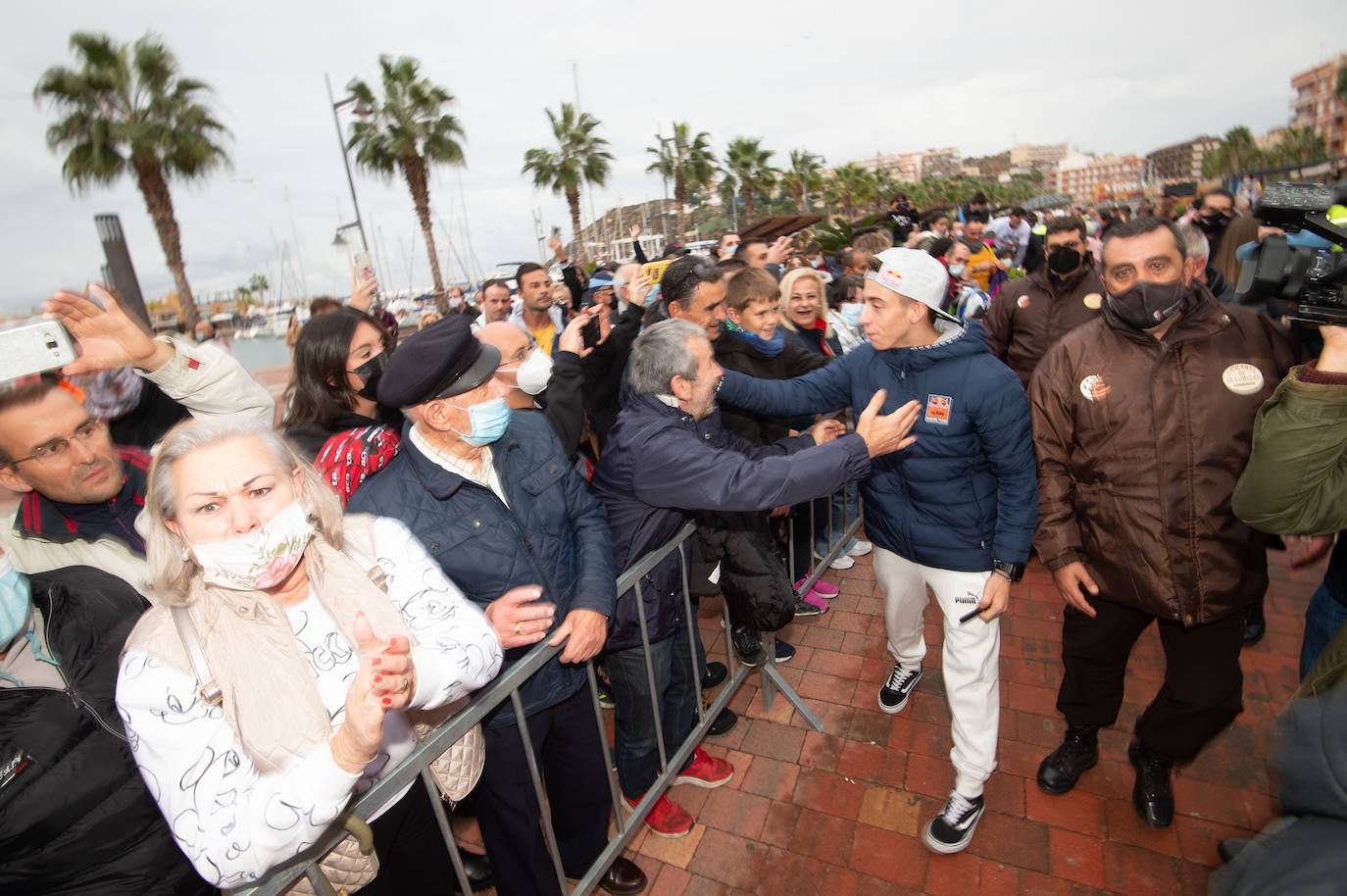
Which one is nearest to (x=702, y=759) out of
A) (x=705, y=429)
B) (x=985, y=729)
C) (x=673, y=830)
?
(x=673, y=830)

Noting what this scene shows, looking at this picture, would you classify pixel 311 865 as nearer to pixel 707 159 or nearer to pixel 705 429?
pixel 705 429

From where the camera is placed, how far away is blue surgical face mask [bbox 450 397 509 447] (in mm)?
2074

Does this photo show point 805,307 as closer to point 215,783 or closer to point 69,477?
point 69,477

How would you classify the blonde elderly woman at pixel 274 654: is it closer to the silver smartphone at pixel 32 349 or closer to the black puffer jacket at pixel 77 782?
the black puffer jacket at pixel 77 782

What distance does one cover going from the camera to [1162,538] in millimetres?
2289

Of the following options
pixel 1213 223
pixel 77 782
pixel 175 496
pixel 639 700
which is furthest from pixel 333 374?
pixel 1213 223

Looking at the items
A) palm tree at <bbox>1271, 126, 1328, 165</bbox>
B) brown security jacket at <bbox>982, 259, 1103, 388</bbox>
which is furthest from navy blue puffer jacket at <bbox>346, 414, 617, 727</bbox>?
palm tree at <bbox>1271, 126, 1328, 165</bbox>

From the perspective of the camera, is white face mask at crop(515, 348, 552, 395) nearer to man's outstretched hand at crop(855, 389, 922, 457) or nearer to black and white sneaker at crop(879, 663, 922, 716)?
man's outstretched hand at crop(855, 389, 922, 457)

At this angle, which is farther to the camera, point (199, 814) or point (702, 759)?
point (702, 759)

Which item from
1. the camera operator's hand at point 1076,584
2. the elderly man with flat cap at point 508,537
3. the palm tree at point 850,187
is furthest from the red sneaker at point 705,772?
the palm tree at point 850,187

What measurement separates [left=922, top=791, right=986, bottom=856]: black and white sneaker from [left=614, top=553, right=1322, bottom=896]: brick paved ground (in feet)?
0.18

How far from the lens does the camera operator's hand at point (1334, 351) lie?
1723 millimetres

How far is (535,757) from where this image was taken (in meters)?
2.27

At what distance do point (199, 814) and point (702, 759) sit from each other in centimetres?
219
